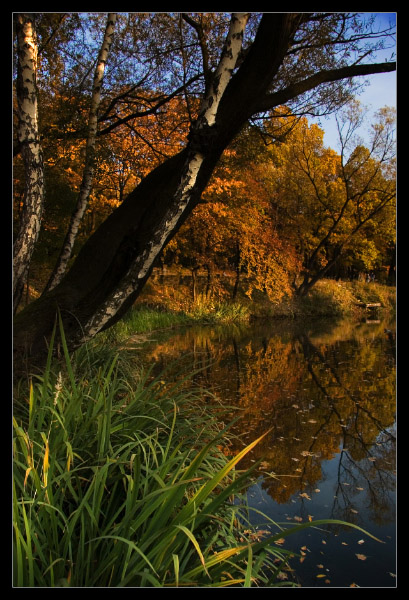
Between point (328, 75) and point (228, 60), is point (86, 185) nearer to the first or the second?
point (228, 60)

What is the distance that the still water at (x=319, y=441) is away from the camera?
11.0 feet

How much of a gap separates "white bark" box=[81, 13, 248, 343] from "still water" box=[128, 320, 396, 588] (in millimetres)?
890

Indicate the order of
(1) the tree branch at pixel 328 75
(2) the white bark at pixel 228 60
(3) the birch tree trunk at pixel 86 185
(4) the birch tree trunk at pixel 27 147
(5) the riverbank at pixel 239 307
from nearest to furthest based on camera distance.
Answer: (2) the white bark at pixel 228 60 < (4) the birch tree trunk at pixel 27 147 < (1) the tree branch at pixel 328 75 < (3) the birch tree trunk at pixel 86 185 < (5) the riverbank at pixel 239 307

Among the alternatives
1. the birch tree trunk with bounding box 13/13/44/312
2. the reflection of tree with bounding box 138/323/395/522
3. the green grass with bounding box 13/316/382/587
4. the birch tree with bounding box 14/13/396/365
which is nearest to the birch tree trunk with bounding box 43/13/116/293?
the birch tree with bounding box 14/13/396/365

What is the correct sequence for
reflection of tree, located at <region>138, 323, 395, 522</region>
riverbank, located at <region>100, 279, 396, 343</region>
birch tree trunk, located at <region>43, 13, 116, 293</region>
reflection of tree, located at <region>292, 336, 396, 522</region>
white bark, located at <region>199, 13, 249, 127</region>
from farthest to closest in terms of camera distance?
riverbank, located at <region>100, 279, 396, 343</region> → birch tree trunk, located at <region>43, 13, 116, 293</region> → reflection of tree, located at <region>138, 323, 395, 522</region> → reflection of tree, located at <region>292, 336, 396, 522</region> → white bark, located at <region>199, 13, 249, 127</region>

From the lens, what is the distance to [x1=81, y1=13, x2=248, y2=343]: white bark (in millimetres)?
3656

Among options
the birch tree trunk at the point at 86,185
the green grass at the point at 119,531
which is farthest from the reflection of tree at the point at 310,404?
the birch tree trunk at the point at 86,185

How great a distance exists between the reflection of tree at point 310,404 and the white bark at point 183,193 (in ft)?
2.70

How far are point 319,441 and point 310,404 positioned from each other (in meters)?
1.66

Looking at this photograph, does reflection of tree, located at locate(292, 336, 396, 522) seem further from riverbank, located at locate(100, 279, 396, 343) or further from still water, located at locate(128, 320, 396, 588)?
riverbank, located at locate(100, 279, 396, 343)

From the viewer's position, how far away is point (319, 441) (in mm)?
5527

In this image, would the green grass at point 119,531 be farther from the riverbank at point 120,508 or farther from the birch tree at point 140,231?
the birch tree at point 140,231

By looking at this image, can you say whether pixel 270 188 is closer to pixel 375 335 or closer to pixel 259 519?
pixel 375 335
